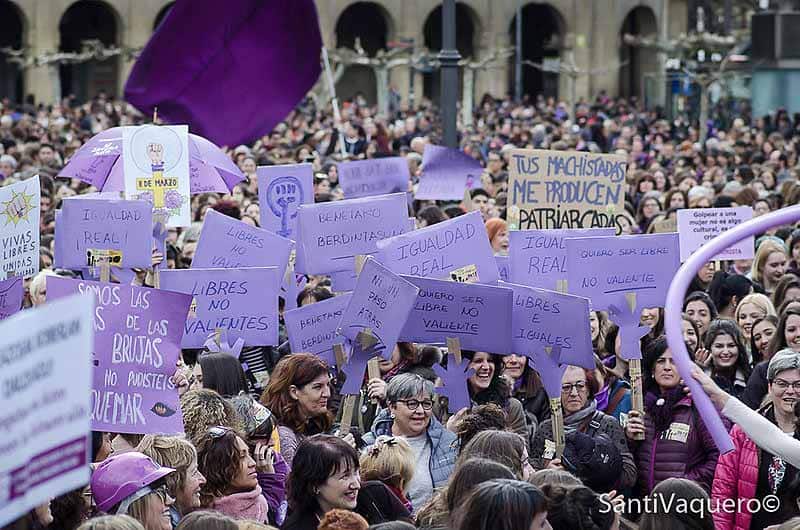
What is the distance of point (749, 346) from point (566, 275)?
1.25m

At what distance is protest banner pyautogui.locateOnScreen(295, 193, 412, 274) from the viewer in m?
9.52

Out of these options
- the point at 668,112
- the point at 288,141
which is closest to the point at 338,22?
the point at 668,112

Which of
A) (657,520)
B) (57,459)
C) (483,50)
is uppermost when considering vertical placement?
(483,50)

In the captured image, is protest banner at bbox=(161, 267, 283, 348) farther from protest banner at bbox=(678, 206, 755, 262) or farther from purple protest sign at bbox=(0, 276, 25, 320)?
protest banner at bbox=(678, 206, 755, 262)

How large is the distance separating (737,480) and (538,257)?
2.82m

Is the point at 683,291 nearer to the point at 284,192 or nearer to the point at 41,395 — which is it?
the point at 41,395

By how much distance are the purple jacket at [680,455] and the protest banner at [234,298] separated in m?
2.06

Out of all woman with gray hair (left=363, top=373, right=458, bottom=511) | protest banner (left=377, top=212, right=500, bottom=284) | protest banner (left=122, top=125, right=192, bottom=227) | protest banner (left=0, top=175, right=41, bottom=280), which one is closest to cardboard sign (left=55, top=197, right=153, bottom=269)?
protest banner (left=0, top=175, right=41, bottom=280)

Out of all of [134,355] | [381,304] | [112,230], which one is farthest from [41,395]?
[112,230]

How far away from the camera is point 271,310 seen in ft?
28.0

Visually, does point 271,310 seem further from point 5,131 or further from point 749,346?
point 5,131

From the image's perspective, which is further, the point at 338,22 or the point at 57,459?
the point at 338,22

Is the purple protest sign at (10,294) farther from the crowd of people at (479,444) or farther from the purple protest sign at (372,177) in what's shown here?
the purple protest sign at (372,177)

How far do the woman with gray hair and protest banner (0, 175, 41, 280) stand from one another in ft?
8.75
